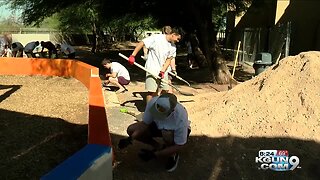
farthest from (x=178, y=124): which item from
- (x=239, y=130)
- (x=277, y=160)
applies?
(x=239, y=130)

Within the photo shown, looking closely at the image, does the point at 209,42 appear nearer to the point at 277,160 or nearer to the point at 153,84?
the point at 153,84

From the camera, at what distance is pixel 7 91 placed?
11.0m

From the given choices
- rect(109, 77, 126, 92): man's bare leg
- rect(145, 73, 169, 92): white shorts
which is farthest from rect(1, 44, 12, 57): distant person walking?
rect(145, 73, 169, 92): white shorts

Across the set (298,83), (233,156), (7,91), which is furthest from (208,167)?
(7,91)

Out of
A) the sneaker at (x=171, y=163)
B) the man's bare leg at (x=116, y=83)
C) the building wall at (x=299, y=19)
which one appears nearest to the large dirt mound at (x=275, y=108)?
the sneaker at (x=171, y=163)

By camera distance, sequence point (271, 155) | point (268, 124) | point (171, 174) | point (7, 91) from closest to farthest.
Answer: point (171, 174) < point (271, 155) < point (268, 124) < point (7, 91)

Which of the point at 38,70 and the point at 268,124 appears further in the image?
the point at 38,70

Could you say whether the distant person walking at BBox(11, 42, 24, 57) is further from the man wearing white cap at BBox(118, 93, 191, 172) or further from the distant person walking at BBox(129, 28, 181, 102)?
the man wearing white cap at BBox(118, 93, 191, 172)

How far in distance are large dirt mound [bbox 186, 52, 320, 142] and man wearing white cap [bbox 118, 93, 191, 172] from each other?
1.24 m

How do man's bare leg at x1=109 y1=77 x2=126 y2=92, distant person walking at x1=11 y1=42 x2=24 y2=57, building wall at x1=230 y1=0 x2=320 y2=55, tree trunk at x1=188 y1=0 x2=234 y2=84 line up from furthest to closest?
distant person walking at x1=11 y1=42 x2=24 y2=57, building wall at x1=230 y1=0 x2=320 y2=55, tree trunk at x1=188 y1=0 x2=234 y2=84, man's bare leg at x1=109 y1=77 x2=126 y2=92

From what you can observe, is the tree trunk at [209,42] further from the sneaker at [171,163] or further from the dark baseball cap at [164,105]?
the dark baseball cap at [164,105]

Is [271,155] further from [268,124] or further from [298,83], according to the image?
[298,83]

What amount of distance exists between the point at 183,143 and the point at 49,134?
2.60 m

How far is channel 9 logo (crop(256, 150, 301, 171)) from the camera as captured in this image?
481 cm
